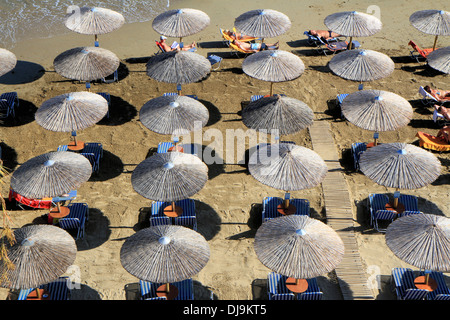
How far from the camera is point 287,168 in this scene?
1513 cm

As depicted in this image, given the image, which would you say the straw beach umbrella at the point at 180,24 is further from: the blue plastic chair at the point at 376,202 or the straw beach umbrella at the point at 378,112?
the blue plastic chair at the point at 376,202

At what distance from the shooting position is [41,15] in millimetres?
27250

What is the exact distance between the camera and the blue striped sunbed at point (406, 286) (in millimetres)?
13500

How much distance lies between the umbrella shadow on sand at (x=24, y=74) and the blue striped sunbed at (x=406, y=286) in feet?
49.0

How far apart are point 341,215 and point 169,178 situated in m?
5.03

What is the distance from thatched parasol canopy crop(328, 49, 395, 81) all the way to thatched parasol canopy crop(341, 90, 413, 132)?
5.08ft

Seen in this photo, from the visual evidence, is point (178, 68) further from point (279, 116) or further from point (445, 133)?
point (445, 133)

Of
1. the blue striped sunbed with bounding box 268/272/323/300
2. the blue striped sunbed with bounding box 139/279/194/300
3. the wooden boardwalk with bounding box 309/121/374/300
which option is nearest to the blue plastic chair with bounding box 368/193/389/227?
the wooden boardwalk with bounding box 309/121/374/300

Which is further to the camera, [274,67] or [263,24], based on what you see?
[263,24]

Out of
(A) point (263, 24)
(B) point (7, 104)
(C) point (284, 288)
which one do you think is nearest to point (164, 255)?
(C) point (284, 288)

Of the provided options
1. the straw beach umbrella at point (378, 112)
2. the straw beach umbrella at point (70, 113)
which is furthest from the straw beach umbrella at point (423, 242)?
the straw beach umbrella at point (70, 113)

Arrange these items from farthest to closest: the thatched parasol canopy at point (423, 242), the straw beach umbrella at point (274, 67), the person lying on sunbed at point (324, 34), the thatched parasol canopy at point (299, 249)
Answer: the person lying on sunbed at point (324, 34) < the straw beach umbrella at point (274, 67) < the thatched parasol canopy at point (423, 242) < the thatched parasol canopy at point (299, 249)
